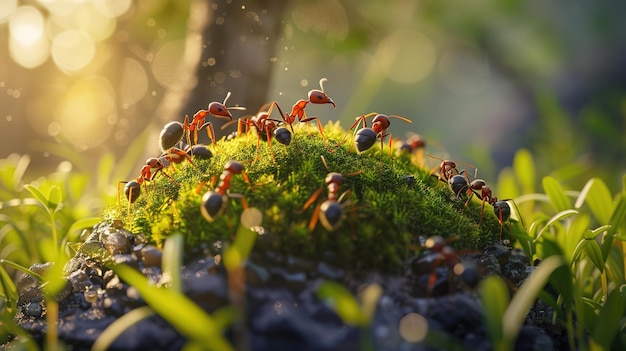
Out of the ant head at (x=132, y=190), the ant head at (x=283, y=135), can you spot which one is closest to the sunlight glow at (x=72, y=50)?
the ant head at (x=132, y=190)

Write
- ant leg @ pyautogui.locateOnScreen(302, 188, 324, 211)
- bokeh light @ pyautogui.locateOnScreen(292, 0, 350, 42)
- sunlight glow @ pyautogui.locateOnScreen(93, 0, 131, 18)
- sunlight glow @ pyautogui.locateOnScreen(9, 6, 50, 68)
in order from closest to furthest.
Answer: ant leg @ pyautogui.locateOnScreen(302, 188, 324, 211) → bokeh light @ pyautogui.locateOnScreen(292, 0, 350, 42) → sunlight glow @ pyautogui.locateOnScreen(93, 0, 131, 18) → sunlight glow @ pyautogui.locateOnScreen(9, 6, 50, 68)

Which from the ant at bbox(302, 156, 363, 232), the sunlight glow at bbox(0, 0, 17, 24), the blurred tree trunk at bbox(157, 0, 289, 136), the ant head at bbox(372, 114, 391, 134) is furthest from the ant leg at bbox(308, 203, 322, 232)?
the sunlight glow at bbox(0, 0, 17, 24)

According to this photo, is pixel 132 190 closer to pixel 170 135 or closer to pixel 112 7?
pixel 170 135

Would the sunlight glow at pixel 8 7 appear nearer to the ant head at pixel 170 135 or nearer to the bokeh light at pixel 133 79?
the bokeh light at pixel 133 79

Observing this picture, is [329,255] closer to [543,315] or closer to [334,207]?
[334,207]

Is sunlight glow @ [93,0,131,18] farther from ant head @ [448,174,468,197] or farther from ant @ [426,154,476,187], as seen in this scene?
ant head @ [448,174,468,197]

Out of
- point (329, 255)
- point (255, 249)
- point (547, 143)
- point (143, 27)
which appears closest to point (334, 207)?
point (329, 255)
